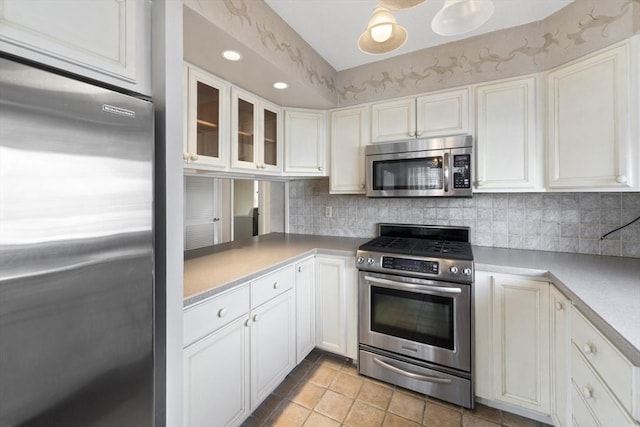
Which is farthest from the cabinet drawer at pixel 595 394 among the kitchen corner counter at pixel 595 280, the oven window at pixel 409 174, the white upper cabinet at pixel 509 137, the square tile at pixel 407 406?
the oven window at pixel 409 174

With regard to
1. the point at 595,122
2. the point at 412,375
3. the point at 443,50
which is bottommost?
the point at 412,375

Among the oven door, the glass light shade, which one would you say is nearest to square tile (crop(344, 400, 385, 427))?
the oven door

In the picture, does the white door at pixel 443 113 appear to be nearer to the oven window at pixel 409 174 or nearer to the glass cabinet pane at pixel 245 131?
the oven window at pixel 409 174

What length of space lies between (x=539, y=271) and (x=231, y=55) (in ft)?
7.01

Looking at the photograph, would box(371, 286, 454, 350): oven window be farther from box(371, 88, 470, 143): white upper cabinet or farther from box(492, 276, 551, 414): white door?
box(371, 88, 470, 143): white upper cabinet

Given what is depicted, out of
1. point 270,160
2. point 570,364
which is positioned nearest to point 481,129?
point 570,364

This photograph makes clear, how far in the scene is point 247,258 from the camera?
183 centimetres

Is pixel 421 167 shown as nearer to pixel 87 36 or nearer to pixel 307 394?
pixel 307 394

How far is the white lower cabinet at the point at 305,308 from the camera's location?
1.98 metres

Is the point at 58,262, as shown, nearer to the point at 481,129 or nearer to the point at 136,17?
the point at 136,17

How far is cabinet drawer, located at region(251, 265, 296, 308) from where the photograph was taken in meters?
1.56

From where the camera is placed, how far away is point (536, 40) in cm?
181

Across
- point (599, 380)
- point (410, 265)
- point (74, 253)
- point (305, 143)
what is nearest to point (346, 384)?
point (410, 265)

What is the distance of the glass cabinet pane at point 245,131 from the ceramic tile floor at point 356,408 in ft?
5.47
